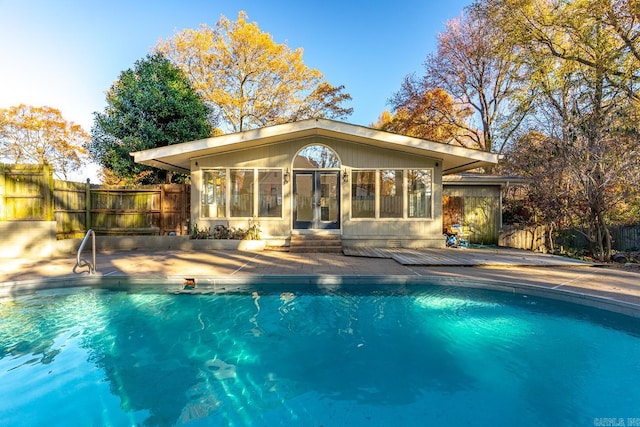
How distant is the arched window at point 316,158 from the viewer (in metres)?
9.32

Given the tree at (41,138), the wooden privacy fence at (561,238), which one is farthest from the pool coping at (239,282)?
the tree at (41,138)

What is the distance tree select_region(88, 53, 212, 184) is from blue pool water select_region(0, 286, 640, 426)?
8.26 m

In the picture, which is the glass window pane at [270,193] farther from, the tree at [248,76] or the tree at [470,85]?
the tree at [470,85]

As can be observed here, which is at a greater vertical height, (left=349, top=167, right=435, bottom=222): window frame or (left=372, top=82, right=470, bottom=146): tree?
(left=372, top=82, right=470, bottom=146): tree

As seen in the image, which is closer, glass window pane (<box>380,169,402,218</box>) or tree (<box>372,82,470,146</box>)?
glass window pane (<box>380,169,402,218</box>)

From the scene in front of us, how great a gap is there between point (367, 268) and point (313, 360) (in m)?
3.07

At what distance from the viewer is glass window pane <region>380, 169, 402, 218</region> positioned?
30.7 feet

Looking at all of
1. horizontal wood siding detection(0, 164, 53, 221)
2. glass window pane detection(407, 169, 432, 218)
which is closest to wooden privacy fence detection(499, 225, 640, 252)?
glass window pane detection(407, 169, 432, 218)

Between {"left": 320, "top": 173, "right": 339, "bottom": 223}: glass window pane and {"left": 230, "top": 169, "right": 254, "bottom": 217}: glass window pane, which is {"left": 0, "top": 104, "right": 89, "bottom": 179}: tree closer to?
{"left": 230, "top": 169, "right": 254, "bottom": 217}: glass window pane

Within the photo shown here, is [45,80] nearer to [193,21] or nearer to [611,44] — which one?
[193,21]

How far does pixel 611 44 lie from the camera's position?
8.80 m

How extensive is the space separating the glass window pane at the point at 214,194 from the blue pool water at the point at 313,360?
4658 mm

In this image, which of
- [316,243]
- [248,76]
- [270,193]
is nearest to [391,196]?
[316,243]

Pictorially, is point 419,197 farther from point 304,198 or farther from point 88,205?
point 88,205
